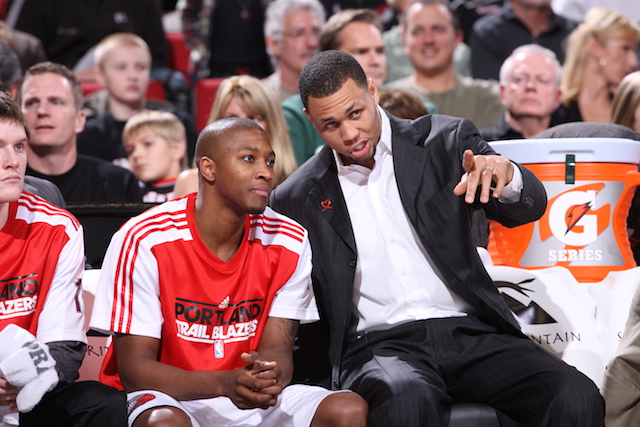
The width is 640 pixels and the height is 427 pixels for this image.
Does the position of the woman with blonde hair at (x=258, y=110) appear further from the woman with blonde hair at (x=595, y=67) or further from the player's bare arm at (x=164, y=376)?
the woman with blonde hair at (x=595, y=67)

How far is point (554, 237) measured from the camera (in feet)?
10.5

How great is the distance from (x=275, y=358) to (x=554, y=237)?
4.25 ft

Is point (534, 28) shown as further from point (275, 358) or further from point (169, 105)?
point (275, 358)

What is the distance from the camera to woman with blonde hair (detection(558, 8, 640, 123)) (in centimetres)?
509

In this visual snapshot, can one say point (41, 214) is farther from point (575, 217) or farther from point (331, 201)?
point (575, 217)

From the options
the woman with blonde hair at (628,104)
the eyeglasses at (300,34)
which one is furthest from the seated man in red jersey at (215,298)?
the eyeglasses at (300,34)

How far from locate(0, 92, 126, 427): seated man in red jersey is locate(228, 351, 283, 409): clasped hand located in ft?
1.17

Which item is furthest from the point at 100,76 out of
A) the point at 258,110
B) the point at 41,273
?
the point at 41,273

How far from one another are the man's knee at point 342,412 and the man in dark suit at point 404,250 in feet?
0.45

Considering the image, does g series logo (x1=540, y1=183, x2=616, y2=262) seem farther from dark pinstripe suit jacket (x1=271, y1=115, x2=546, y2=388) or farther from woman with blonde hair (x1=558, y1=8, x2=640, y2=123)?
woman with blonde hair (x1=558, y1=8, x2=640, y2=123)

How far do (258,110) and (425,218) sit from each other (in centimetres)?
167

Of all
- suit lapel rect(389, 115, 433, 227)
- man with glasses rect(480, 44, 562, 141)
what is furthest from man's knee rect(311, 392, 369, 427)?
man with glasses rect(480, 44, 562, 141)

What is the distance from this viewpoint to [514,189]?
101 inches

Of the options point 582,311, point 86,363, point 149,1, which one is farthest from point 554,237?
point 149,1
